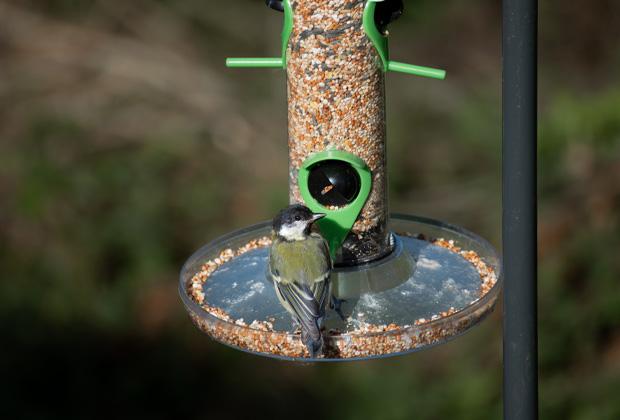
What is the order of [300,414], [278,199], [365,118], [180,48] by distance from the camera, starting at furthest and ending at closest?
[180,48]
[278,199]
[300,414]
[365,118]

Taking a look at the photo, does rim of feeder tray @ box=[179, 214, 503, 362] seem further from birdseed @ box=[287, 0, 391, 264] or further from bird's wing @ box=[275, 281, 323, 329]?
birdseed @ box=[287, 0, 391, 264]

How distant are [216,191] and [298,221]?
444 centimetres

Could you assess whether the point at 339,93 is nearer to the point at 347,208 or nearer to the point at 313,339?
the point at 347,208

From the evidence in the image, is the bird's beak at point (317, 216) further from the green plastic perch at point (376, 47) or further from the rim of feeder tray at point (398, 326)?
the green plastic perch at point (376, 47)

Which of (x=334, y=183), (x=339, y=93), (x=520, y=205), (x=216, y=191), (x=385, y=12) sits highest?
(x=385, y=12)

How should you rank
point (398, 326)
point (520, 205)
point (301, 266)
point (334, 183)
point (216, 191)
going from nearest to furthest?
point (520, 205) → point (398, 326) → point (301, 266) → point (334, 183) → point (216, 191)

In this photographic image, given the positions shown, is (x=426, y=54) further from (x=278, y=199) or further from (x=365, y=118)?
(x=365, y=118)

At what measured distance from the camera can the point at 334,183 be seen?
3543mm

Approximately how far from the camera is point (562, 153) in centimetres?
602

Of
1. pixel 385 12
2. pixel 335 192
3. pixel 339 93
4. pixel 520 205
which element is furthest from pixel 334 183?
pixel 520 205

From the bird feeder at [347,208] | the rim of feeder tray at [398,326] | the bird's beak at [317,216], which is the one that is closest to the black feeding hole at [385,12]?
the bird feeder at [347,208]

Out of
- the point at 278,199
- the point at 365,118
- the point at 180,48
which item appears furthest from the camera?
the point at 180,48

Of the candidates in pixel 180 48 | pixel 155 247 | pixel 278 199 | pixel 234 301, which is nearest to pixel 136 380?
pixel 155 247

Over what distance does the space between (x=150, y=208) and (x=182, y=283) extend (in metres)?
4.16
